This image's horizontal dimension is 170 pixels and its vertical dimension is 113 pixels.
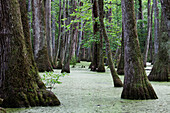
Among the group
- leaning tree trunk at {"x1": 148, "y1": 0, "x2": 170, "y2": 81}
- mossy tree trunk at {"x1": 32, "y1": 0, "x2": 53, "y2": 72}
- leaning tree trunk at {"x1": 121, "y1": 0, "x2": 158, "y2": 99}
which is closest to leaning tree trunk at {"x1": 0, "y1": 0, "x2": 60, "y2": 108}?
leaning tree trunk at {"x1": 121, "y1": 0, "x2": 158, "y2": 99}

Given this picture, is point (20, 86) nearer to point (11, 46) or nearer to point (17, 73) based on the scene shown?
point (17, 73)

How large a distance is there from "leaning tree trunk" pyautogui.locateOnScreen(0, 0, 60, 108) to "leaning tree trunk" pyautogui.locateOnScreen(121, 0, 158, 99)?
1.77 m

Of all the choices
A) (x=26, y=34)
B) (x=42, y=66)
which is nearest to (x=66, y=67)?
(x=42, y=66)

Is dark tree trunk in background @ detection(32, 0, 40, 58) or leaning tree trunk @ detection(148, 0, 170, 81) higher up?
dark tree trunk in background @ detection(32, 0, 40, 58)

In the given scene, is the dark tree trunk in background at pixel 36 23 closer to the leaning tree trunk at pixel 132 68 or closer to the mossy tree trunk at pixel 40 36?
the mossy tree trunk at pixel 40 36

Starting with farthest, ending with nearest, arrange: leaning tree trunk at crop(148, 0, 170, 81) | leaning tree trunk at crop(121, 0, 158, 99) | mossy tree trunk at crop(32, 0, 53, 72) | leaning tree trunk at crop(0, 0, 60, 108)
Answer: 1. mossy tree trunk at crop(32, 0, 53, 72)
2. leaning tree trunk at crop(148, 0, 170, 81)
3. leaning tree trunk at crop(121, 0, 158, 99)
4. leaning tree trunk at crop(0, 0, 60, 108)

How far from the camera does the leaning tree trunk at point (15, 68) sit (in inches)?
192

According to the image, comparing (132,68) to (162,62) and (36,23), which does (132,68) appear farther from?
(36,23)

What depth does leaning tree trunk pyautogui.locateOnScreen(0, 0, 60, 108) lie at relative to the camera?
4.89m

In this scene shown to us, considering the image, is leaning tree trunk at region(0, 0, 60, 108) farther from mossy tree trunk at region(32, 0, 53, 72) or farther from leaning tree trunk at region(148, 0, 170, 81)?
mossy tree trunk at region(32, 0, 53, 72)

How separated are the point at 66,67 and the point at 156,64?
508 cm

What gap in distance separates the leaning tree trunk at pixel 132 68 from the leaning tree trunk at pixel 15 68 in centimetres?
177

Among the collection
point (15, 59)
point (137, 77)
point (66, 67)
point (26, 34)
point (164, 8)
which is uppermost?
point (164, 8)

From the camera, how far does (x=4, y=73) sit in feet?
16.3
